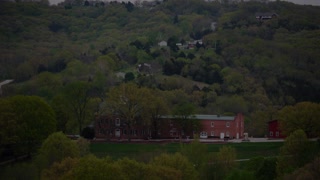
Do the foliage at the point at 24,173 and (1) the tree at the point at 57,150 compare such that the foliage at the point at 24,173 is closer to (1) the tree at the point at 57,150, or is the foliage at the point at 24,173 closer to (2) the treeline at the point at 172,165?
(2) the treeline at the point at 172,165

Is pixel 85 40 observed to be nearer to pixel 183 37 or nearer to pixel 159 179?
pixel 183 37

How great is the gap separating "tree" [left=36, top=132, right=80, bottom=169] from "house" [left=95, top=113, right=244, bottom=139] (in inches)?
492

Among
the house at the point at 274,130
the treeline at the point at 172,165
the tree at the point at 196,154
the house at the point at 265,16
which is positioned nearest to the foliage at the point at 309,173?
the treeline at the point at 172,165

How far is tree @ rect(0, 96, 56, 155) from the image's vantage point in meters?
40.4

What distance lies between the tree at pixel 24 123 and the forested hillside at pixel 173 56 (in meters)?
3.75

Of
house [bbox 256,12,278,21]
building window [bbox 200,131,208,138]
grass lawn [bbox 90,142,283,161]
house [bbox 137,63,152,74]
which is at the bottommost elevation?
grass lawn [bbox 90,142,283,161]

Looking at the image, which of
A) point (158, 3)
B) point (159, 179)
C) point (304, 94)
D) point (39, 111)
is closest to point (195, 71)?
point (304, 94)

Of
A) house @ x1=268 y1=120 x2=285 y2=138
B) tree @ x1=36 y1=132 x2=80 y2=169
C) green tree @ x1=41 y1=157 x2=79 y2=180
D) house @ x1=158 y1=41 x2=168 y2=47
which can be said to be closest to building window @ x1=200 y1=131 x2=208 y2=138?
house @ x1=268 y1=120 x2=285 y2=138

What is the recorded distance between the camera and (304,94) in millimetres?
64438

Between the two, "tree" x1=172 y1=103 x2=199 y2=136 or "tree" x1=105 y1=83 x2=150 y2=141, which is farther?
"tree" x1=105 y1=83 x2=150 y2=141

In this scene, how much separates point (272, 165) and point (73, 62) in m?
45.6

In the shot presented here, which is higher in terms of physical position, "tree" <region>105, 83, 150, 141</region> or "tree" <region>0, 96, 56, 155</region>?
"tree" <region>105, 83, 150, 141</region>

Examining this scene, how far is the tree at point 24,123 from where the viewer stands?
40375 mm

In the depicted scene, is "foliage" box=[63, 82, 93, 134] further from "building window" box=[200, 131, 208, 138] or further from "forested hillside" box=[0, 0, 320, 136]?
"building window" box=[200, 131, 208, 138]
